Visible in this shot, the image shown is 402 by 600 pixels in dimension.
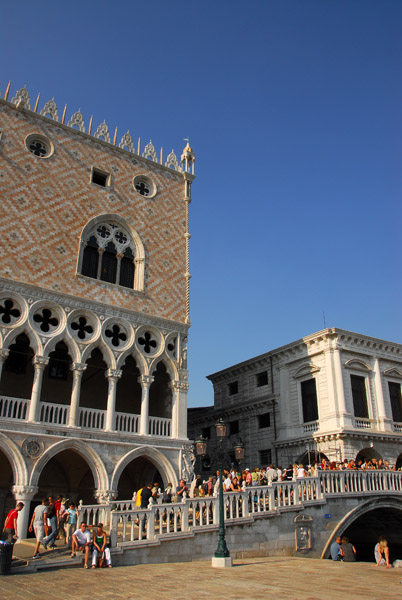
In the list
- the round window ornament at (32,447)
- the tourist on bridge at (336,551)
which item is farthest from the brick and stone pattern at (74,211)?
the tourist on bridge at (336,551)

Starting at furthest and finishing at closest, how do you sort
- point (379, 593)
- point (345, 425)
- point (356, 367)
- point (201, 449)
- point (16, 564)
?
point (356, 367), point (345, 425), point (201, 449), point (16, 564), point (379, 593)

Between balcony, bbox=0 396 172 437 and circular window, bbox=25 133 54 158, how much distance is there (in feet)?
32.3

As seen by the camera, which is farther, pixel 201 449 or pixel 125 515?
pixel 201 449

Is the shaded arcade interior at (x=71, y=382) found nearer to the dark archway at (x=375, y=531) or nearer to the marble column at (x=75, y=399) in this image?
the marble column at (x=75, y=399)

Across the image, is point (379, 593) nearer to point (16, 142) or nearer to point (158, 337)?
point (158, 337)

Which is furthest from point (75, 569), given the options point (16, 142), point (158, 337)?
point (16, 142)

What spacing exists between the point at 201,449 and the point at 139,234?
10.8 metres

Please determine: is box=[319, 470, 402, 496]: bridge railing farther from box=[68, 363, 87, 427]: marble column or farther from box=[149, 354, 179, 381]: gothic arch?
box=[68, 363, 87, 427]: marble column

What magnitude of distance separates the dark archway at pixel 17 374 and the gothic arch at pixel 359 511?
12.6 metres

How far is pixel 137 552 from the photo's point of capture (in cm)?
1284

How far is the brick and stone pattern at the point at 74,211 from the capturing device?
18969mm

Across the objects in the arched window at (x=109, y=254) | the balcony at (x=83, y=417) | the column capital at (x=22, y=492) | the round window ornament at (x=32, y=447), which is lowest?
the column capital at (x=22, y=492)

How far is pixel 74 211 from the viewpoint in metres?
20.7

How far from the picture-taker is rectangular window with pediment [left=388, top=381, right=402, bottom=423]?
25.6m
